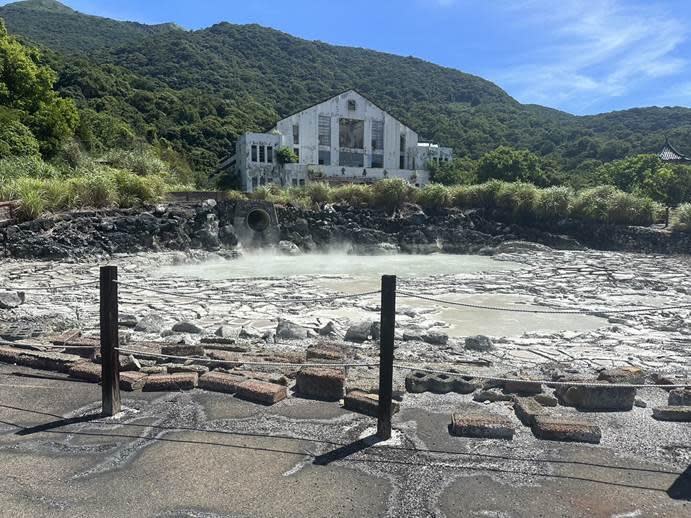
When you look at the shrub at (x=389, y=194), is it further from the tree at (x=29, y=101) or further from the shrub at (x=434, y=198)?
the tree at (x=29, y=101)

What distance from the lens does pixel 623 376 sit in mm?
4301

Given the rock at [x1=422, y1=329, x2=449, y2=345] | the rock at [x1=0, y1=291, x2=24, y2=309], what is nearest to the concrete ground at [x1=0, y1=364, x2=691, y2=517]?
the rock at [x1=422, y1=329, x2=449, y2=345]

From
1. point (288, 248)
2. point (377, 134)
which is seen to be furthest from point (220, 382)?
point (377, 134)

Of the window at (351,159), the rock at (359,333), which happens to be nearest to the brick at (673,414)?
the rock at (359,333)

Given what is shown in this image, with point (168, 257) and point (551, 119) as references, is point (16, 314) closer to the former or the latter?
point (168, 257)

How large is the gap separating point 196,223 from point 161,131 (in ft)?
114

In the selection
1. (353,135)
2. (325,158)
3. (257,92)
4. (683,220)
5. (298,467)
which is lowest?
(298,467)

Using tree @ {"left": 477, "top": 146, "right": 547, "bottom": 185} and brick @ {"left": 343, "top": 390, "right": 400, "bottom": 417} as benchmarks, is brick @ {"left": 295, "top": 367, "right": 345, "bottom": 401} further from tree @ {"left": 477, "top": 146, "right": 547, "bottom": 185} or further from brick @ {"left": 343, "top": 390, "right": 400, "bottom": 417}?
tree @ {"left": 477, "top": 146, "right": 547, "bottom": 185}

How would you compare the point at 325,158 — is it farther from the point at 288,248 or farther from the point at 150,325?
the point at 150,325

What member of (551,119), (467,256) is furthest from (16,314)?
(551,119)

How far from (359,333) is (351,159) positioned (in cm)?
3422

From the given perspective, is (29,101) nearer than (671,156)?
Yes

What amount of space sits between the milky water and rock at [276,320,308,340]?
1192 mm

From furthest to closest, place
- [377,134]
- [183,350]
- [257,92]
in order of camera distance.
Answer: [257,92], [377,134], [183,350]
